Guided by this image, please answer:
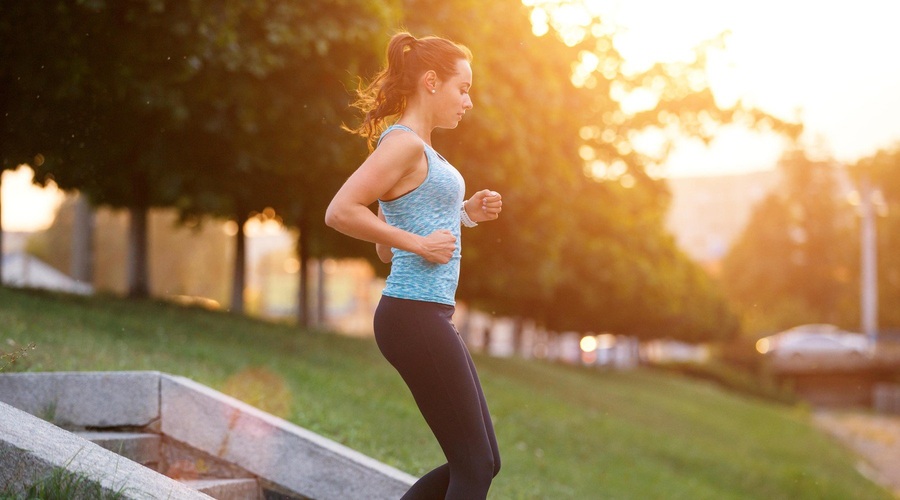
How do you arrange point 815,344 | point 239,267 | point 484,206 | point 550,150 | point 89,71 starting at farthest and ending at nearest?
1. point 815,344
2. point 239,267
3. point 550,150
4. point 89,71
5. point 484,206

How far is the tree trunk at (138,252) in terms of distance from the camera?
58.9 ft

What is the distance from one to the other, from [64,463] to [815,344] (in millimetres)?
63609

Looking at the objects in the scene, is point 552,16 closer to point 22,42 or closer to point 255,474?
point 22,42

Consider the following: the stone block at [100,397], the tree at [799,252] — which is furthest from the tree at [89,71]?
the tree at [799,252]

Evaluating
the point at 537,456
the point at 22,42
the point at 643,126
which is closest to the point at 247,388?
the point at 537,456

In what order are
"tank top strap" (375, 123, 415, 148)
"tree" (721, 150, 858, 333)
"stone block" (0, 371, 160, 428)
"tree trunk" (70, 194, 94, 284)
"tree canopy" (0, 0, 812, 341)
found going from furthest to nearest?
1. "tree" (721, 150, 858, 333)
2. "tree trunk" (70, 194, 94, 284)
3. "tree canopy" (0, 0, 812, 341)
4. "stone block" (0, 371, 160, 428)
5. "tank top strap" (375, 123, 415, 148)

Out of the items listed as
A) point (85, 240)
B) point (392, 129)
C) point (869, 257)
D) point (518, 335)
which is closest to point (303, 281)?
point (85, 240)

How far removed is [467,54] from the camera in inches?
158

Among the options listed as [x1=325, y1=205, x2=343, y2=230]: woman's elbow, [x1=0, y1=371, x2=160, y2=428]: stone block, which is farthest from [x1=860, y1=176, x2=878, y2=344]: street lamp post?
[x1=325, y1=205, x2=343, y2=230]: woman's elbow

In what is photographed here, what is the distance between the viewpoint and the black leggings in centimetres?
369

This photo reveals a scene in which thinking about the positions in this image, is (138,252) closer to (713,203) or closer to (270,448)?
(270,448)

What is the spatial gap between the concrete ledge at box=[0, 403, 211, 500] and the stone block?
1.35 metres

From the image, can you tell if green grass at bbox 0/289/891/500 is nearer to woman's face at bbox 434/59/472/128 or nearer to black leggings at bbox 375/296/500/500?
black leggings at bbox 375/296/500/500

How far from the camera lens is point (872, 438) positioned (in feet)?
122
